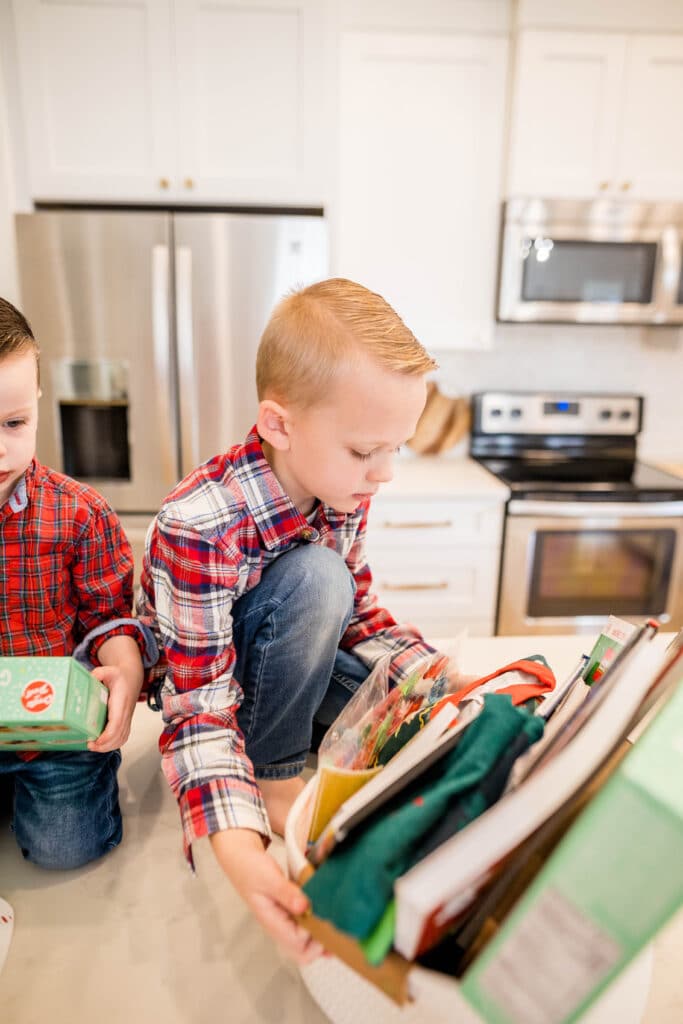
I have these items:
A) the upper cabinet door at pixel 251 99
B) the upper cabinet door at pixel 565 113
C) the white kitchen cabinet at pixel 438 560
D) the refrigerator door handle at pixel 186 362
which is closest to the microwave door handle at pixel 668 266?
the upper cabinet door at pixel 565 113

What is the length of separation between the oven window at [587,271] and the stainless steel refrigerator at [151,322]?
75cm

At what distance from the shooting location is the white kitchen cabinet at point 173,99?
6.52 ft

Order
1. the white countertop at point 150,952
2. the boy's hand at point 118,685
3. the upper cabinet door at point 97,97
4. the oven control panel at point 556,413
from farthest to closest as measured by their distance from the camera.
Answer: the oven control panel at point 556,413
the upper cabinet door at point 97,97
the boy's hand at point 118,685
the white countertop at point 150,952

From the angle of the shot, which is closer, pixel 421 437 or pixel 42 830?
pixel 42 830

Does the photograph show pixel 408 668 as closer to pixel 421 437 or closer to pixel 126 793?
pixel 126 793

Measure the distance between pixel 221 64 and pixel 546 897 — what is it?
2320mm

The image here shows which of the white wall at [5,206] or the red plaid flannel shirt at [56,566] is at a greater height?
the white wall at [5,206]

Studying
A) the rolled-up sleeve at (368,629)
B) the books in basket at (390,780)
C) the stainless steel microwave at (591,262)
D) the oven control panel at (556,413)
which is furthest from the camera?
the oven control panel at (556,413)

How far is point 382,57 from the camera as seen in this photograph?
221 cm

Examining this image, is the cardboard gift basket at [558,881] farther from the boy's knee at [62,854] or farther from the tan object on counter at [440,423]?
the tan object on counter at [440,423]

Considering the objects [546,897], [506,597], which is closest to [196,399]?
[506,597]

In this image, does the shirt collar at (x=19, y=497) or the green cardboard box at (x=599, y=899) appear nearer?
the green cardboard box at (x=599, y=899)

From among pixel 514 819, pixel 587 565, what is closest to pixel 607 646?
pixel 514 819

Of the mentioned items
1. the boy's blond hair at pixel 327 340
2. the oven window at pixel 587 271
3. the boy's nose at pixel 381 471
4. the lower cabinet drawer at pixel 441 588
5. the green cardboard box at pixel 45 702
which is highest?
the oven window at pixel 587 271
